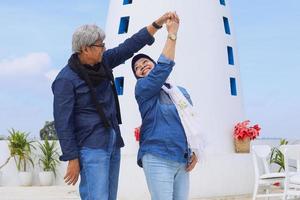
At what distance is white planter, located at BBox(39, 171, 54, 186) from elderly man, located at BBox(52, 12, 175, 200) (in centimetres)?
1080

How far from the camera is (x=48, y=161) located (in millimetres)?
13586

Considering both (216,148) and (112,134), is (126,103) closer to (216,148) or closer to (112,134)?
(216,148)

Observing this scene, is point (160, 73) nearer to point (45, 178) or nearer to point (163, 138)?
point (163, 138)

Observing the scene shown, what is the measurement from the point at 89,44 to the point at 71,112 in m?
0.35

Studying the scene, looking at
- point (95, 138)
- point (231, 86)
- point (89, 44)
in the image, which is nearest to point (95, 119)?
point (95, 138)

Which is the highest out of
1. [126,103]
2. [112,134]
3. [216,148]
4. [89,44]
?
[126,103]

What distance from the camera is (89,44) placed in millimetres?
2805

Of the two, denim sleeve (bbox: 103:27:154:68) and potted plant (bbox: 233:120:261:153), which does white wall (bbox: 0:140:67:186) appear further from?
denim sleeve (bbox: 103:27:154:68)

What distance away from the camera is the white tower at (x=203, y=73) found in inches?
406

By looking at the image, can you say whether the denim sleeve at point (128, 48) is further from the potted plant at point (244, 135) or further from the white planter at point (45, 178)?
the white planter at point (45, 178)

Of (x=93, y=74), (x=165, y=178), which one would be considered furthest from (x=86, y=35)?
(x=165, y=178)

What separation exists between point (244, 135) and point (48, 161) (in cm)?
518

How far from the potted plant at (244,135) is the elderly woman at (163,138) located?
783cm

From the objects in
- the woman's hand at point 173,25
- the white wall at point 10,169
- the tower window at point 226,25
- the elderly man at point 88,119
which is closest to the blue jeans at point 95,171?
the elderly man at point 88,119
